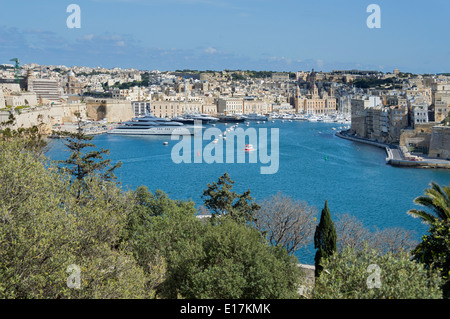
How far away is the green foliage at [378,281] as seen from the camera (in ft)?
10.8

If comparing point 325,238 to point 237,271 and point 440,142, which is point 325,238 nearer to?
point 237,271

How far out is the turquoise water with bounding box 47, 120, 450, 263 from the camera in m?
12.3

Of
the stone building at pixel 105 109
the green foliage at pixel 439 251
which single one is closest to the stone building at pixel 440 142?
the green foliage at pixel 439 251

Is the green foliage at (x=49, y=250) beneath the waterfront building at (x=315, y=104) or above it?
beneath

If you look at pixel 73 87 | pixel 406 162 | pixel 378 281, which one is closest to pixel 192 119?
pixel 406 162

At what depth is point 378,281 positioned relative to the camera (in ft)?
11.2

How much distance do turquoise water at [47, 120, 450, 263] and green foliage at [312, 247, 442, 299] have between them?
16.2 feet

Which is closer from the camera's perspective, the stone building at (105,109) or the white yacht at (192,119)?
the white yacht at (192,119)

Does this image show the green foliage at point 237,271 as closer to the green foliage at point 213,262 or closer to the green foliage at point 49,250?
the green foliage at point 213,262

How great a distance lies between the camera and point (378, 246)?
7.49m

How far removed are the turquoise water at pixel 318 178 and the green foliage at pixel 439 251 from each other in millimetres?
4219

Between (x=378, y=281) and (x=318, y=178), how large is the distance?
13.2 m

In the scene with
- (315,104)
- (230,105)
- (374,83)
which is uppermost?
(374,83)
